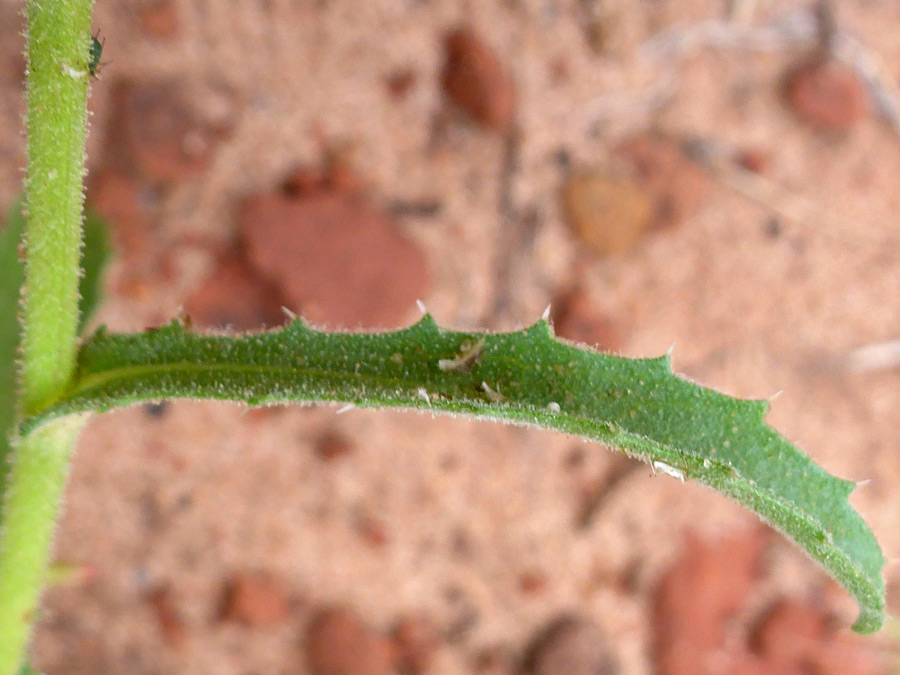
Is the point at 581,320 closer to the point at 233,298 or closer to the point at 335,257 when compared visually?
the point at 335,257

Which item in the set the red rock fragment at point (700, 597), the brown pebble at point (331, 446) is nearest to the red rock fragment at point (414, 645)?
the brown pebble at point (331, 446)

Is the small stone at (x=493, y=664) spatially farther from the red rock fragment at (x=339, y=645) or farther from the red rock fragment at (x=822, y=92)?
the red rock fragment at (x=822, y=92)

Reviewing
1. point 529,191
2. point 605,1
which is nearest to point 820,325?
point 529,191

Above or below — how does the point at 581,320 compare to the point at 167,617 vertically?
above

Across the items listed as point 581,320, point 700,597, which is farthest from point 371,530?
point 700,597

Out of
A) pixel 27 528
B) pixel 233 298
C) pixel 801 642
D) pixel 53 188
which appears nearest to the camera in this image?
pixel 53 188

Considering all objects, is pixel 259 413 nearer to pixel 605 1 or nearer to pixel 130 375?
pixel 130 375
